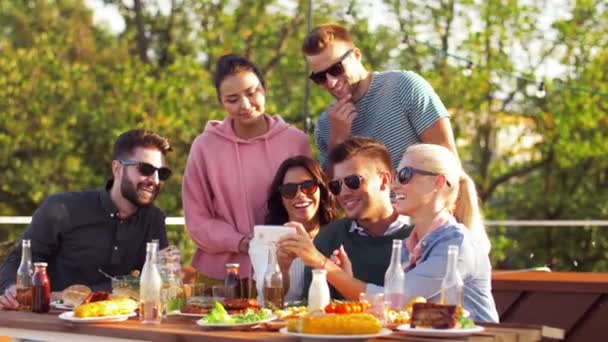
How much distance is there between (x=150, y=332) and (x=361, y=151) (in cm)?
107

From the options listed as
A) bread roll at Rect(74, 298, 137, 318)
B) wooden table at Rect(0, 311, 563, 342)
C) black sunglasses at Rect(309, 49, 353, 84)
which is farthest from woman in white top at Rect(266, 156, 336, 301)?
bread roll at Rect(74, 298, 137, 318)

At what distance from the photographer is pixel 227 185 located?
4840 mm

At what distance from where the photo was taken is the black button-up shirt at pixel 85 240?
4895mm

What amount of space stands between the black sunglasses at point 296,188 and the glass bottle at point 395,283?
1.10 meters

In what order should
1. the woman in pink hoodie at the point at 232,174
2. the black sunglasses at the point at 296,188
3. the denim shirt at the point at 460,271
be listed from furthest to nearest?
the woman in pink hoodie at the point at 232,174
the black sunglasses at the point at 296,188
the denim shirt at the point at 460,271

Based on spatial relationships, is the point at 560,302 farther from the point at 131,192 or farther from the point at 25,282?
the point at 25,282

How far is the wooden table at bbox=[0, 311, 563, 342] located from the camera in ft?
10.6

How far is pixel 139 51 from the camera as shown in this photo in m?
24.7

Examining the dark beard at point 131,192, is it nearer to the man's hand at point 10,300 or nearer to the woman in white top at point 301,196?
the woman in white top at point 301,196

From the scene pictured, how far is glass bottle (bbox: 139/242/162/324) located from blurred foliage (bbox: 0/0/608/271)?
1717 cm

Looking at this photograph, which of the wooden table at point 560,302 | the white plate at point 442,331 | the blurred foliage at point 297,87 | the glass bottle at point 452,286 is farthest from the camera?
the blurred foliage at point 297,87

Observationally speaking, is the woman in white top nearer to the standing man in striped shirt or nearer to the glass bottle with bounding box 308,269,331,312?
the standing man in striped shirt

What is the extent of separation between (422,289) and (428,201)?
257mm

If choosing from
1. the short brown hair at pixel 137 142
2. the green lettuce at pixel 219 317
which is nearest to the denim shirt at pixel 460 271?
the green lettuce at pixel 219 317
